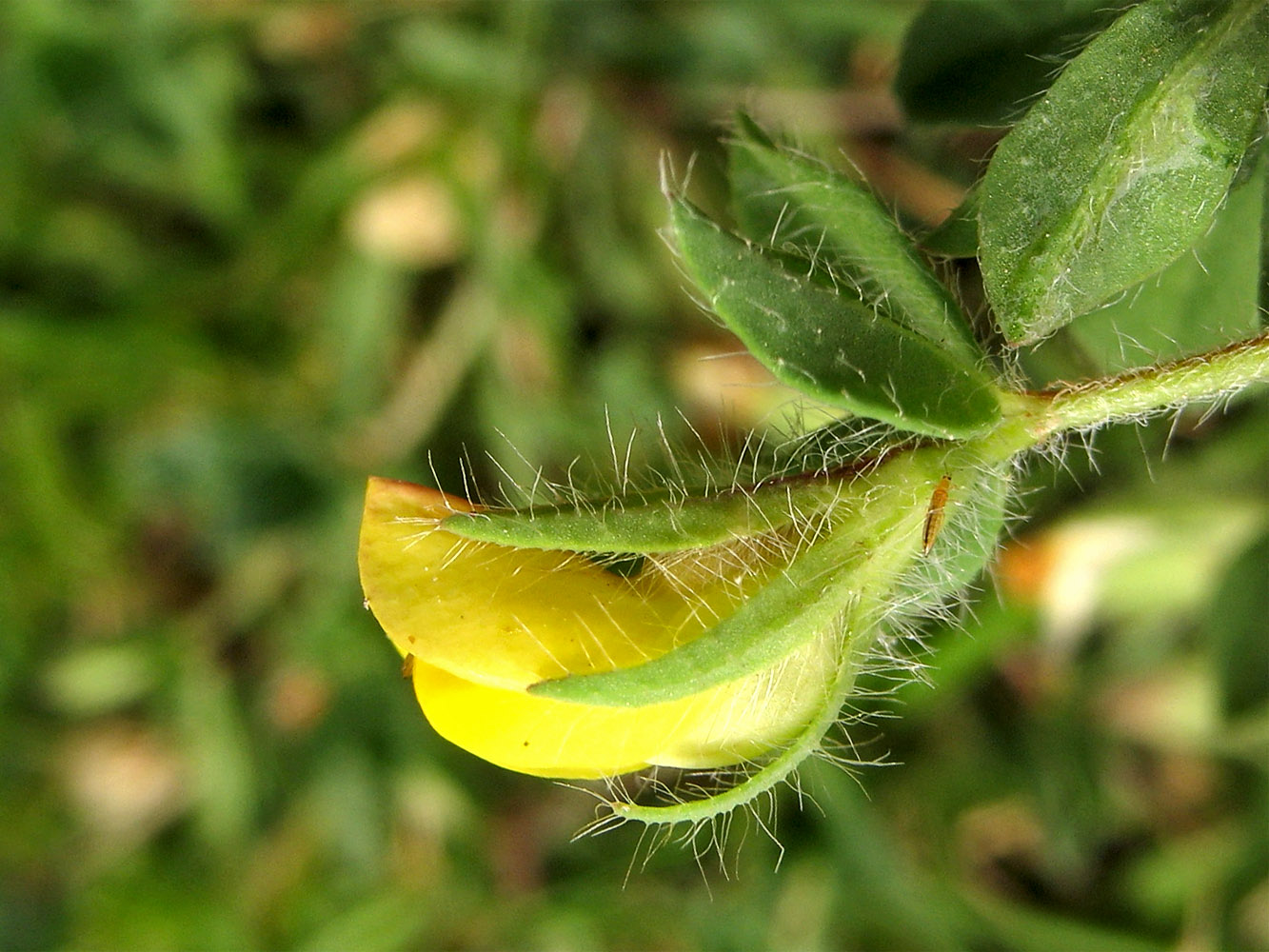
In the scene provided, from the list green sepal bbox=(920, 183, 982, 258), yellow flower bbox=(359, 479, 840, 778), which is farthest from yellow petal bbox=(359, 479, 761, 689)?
green sepal bbox=(920, 183, 982, 258)

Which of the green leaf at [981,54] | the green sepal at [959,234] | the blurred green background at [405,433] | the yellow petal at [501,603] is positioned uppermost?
the green leaf at [981,54]

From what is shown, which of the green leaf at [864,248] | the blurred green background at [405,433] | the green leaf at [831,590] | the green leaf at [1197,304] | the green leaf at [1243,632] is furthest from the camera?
the blurred green background at [405,433]

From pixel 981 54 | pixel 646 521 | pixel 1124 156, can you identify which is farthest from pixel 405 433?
pixel 1124 156

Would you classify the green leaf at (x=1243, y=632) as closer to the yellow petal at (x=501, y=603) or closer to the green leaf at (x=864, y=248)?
the green leaf at (x=864, y=248)

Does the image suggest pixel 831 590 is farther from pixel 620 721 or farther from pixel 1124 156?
pixel 1124 156

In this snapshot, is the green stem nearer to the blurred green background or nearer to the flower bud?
the flower bud

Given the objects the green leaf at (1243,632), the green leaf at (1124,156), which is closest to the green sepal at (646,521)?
the green leaf at (1124,156)
